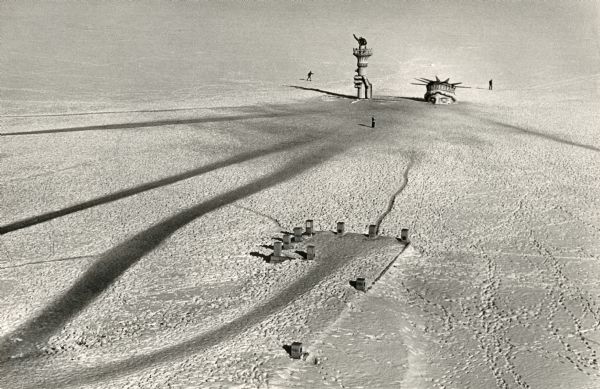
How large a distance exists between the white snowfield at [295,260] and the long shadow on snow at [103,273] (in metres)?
0.08

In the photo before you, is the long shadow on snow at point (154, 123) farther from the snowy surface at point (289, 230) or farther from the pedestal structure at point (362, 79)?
the pedestal structure at point (362, 79)

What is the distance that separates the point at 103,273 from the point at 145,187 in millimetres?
9067

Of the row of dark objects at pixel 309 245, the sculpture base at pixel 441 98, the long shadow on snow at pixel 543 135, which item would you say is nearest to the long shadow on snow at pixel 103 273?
the row of dark objects at pixel 309 245

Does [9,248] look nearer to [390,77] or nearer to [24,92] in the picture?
[24,92]

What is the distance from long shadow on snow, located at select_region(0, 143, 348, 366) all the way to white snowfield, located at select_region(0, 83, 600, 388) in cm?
8

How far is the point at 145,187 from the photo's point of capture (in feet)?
93.6

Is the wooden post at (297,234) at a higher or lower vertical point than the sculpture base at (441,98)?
lower

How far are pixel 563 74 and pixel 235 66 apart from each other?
106 feet

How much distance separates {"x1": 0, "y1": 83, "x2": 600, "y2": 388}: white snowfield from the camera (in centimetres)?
1542

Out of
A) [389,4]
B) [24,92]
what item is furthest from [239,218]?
[389,4]

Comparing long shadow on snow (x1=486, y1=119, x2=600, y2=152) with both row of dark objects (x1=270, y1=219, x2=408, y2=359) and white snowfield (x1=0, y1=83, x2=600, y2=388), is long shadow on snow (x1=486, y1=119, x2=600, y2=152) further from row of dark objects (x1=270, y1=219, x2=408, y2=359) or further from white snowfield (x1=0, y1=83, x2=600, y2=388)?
row of dark objects (x1=270, y1=219, x2=408, y2=359)

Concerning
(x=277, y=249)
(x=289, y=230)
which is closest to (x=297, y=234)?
(x=289, y=230)

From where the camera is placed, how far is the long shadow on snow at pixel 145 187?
948 inches

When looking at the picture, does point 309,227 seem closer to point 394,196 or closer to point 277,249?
point 277,249
